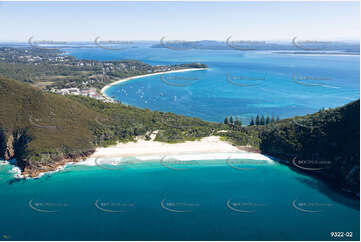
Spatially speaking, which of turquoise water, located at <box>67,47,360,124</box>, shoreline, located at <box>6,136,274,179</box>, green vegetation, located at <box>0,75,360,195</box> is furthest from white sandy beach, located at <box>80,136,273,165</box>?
turquoise water, located at <box>67,47,360,124</box>

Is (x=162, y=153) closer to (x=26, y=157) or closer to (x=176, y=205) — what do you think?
(x=176, y=205)

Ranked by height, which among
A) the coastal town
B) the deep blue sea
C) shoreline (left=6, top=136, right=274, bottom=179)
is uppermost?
the coastal town

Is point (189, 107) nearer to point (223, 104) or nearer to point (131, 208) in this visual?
point (223, 104)

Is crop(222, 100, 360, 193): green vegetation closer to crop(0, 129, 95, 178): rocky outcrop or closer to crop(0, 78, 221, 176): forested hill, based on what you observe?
crop(0, 78, 221, 176): forested hill

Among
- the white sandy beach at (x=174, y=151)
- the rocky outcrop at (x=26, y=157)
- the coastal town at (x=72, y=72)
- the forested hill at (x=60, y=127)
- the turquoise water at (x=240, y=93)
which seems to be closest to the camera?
the rocky outcrop at (x=26, y=157)

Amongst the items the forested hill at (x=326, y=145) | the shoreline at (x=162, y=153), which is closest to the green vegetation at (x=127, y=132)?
the forested hill at (x=326, y=145)

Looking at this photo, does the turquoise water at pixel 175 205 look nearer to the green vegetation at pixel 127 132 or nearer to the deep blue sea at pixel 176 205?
the deep blue sea at pixel 176 205

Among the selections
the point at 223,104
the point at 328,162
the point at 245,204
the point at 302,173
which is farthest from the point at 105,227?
the point at 223,104

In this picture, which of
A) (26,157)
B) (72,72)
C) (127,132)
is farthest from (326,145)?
(72,72)

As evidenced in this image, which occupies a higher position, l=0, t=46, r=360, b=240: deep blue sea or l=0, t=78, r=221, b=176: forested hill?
l=0, t=78, r=221, b=176: forested hill
